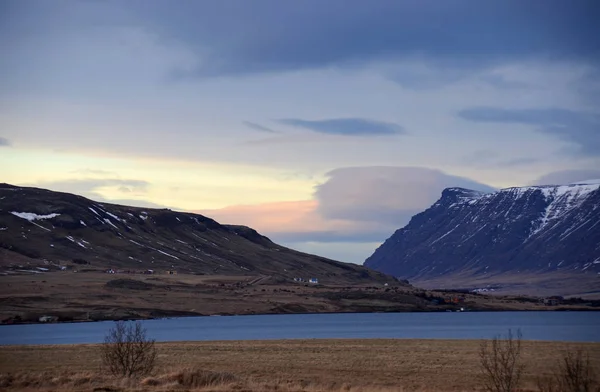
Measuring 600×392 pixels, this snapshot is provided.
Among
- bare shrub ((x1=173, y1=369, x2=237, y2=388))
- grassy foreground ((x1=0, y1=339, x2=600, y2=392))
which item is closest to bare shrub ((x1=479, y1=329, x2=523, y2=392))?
grassy foreground ((x1=0, y1=339, x2=600, y2=392))

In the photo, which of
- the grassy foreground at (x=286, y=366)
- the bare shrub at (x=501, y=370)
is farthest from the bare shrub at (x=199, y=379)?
the bare shrub at (x=501, y=370)

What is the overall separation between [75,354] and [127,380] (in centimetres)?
2875

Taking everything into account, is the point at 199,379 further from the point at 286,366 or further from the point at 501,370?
the point at 286,366

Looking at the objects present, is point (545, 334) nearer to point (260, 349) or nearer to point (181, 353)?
point (260, 349)

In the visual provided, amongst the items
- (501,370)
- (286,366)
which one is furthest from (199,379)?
(286,366)

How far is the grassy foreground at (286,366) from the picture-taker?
40344 mm

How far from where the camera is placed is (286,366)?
5519 centimetres

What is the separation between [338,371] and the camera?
173 ft

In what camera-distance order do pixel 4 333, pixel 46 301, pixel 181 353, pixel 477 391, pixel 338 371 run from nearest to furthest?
1. pixel 477 391
2. pixel 338 371
3. pixel 181 353
4. pixel 4 333
5. pixel 46 301

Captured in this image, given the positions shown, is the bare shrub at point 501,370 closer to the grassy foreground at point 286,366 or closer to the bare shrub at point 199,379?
the grassy foreground at point 286,366

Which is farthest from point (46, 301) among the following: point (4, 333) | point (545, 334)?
point (545, 334)

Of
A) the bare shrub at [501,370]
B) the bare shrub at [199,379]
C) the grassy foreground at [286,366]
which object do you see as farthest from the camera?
the grassy foreground at [286,366]

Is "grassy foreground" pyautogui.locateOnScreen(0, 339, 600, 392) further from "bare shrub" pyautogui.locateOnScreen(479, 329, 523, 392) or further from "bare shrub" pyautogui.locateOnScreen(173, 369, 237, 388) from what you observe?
"bare shrub" pyautogui.locateOnScreen(479, 329, 523, 392)

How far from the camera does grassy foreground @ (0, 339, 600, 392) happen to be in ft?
132
